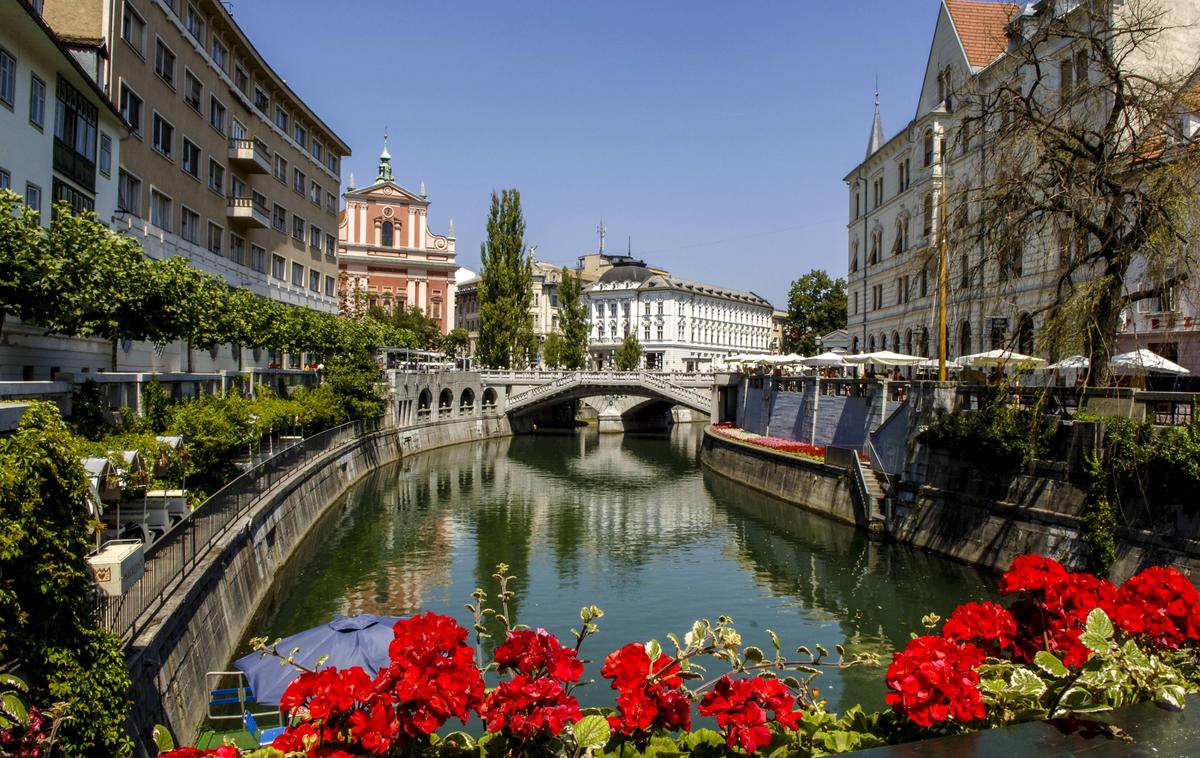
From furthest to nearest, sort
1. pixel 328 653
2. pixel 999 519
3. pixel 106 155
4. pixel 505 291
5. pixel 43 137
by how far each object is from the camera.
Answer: pixel 505 291, pixel 106 155, pixel 999 519, pixel 43 137, pixel 328 653

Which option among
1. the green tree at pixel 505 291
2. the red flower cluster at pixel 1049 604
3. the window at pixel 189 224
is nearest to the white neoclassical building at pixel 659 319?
the green tree at pixel 505 291

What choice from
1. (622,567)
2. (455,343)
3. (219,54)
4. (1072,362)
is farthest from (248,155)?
(455,343)

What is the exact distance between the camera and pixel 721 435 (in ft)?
185

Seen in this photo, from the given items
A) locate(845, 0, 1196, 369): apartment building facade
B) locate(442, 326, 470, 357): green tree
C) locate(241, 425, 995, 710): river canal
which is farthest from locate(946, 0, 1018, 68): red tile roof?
locate(442, 326, 470, 357): green tree

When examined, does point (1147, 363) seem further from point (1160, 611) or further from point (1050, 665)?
point (1050, 665)

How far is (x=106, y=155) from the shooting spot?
32344 millimetres

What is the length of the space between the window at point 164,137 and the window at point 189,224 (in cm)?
273

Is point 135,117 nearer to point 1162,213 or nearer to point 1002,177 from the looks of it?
point 1002,177

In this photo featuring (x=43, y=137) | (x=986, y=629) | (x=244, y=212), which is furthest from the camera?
(x=244, y=212)

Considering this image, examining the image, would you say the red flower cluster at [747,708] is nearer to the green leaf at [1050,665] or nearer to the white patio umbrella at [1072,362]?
the green leaf at [1050,665]

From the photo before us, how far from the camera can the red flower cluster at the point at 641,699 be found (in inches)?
196

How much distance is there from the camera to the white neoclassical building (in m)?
128

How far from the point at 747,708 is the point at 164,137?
4299 centimetres

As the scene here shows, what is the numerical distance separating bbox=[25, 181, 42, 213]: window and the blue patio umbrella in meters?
17.4
